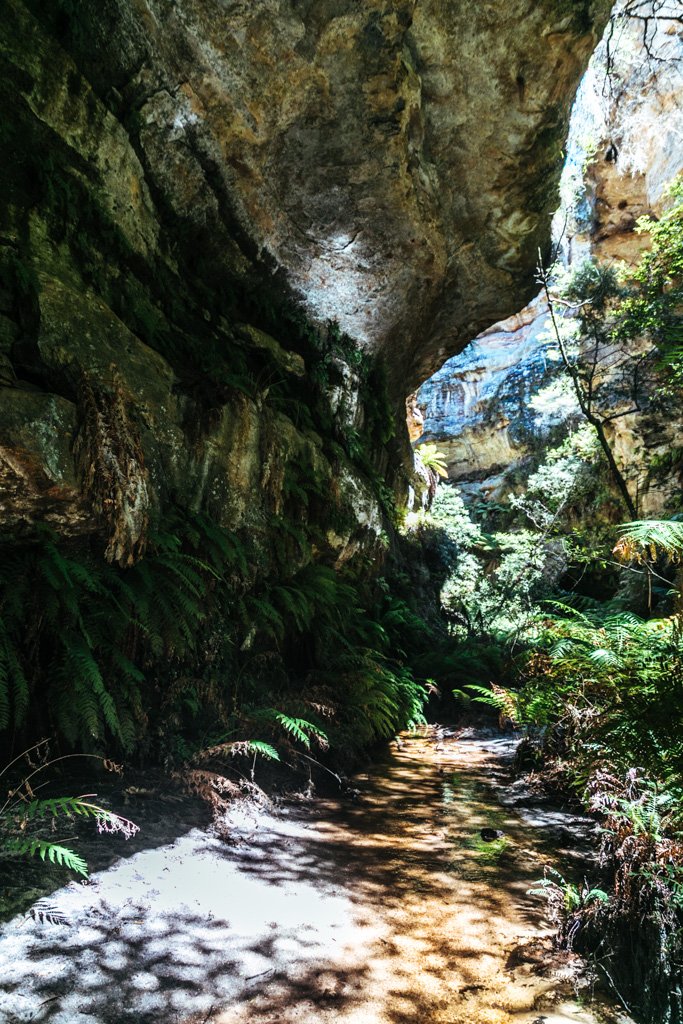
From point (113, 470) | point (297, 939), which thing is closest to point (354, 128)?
point (113, 470)

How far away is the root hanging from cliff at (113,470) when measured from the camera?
3.34 meters

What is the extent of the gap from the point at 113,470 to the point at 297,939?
105 inches

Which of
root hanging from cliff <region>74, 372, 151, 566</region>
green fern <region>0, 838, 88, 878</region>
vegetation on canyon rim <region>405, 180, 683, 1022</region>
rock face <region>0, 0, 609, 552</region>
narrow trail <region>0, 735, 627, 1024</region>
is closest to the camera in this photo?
narrow trail <region>0, 735, 627, 1024</region>

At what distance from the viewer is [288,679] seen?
522cm

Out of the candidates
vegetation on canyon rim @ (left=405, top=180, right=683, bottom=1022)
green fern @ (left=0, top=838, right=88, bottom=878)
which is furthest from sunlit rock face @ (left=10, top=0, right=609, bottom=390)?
green fern @ (left=0, top=838, right=88, bottom=878)

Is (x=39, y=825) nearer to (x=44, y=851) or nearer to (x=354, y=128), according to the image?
(x=44, y=851)

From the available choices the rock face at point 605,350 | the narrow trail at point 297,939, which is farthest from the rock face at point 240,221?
the rock face at point 605,350

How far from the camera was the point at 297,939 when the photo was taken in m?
2.23

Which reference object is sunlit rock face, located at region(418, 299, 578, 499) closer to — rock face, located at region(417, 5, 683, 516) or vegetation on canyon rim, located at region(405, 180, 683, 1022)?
rock face, located at region(417, 5, 683, 516)

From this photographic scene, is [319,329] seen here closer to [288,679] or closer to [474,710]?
[288,679]

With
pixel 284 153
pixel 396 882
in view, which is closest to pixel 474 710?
pixel 396 882

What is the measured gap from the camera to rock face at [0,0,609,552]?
3592mm

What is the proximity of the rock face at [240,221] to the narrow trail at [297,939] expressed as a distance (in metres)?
1.94

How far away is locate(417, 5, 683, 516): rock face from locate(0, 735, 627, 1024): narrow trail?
947cm
